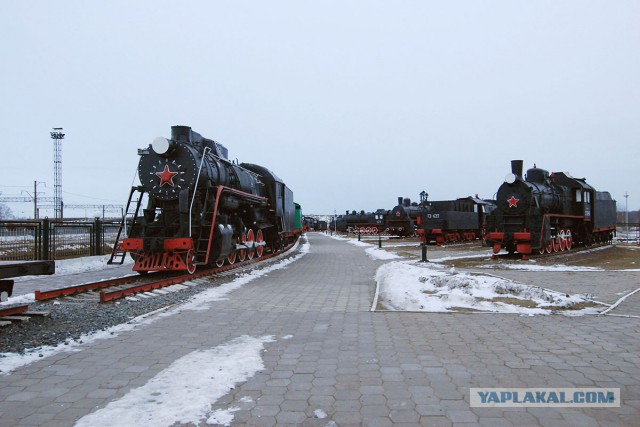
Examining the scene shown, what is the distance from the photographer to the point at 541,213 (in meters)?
17.3

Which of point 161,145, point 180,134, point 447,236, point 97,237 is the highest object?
point 180,134

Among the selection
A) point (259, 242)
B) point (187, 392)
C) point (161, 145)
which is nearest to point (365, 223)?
A: point (259, 242)

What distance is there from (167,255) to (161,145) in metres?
2.74

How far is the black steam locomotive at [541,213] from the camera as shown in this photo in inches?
676

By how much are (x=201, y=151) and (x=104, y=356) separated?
860 cm

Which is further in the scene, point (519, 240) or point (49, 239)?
point (519, 240)

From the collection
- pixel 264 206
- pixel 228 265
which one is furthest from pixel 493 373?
pixel 264 206

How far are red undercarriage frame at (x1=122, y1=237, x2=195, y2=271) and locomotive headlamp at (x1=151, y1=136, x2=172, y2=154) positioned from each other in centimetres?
228

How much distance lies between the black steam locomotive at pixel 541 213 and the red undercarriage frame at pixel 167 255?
38.2ft

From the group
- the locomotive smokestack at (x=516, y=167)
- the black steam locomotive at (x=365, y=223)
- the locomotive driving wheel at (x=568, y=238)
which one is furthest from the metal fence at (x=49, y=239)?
the black steam locomotive at (x=365, y=223)

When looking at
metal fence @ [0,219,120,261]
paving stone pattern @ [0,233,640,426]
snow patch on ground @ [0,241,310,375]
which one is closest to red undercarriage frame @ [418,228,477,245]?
metal fence @ [0,219,120,261]

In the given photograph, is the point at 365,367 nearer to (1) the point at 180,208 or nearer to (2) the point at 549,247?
(1) the point at 180,208

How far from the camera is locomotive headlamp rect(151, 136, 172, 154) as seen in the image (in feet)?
36.8

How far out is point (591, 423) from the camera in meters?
3.02
